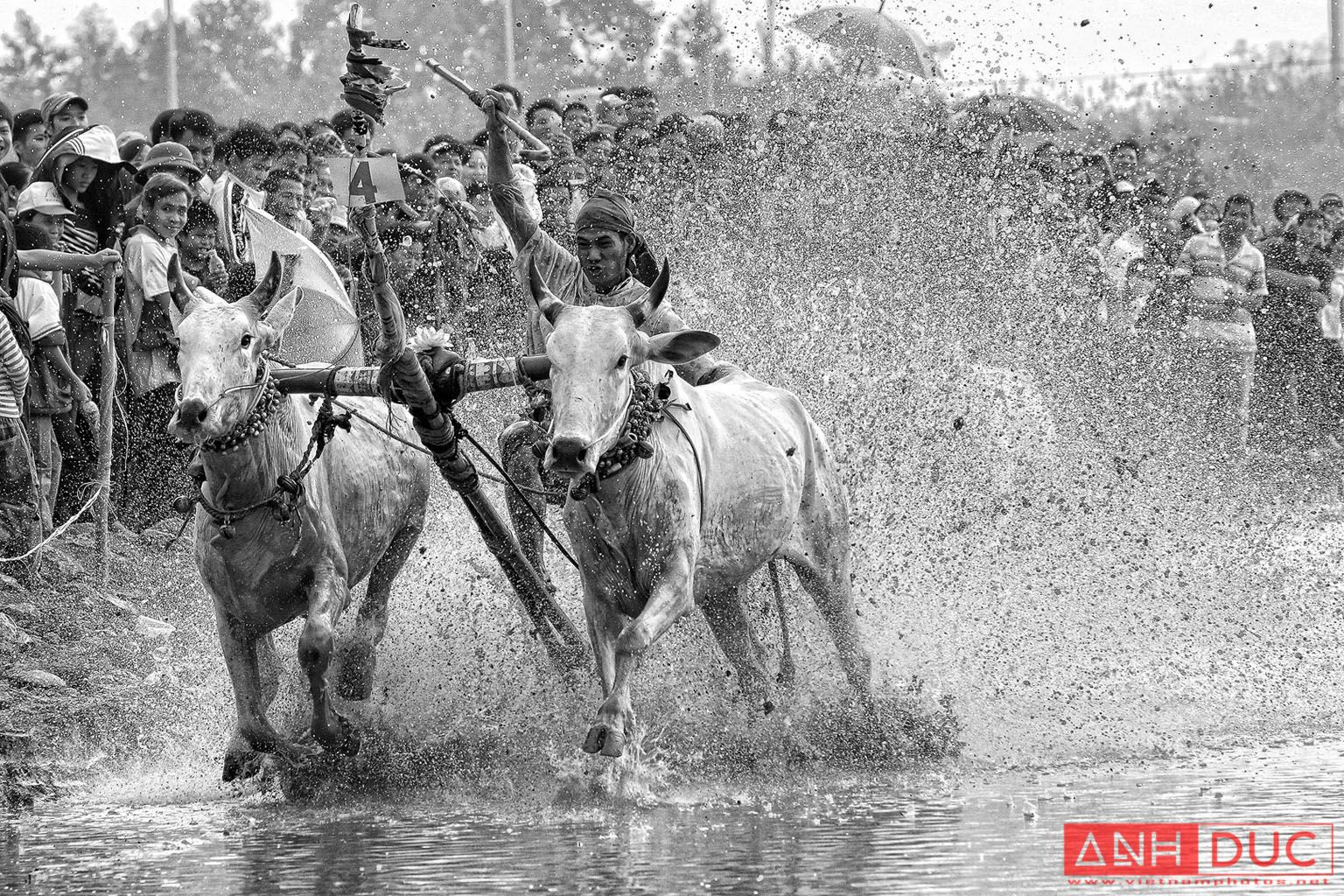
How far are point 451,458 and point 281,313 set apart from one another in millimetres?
873

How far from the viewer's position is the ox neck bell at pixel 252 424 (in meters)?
7.46

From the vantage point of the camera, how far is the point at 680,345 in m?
7.60

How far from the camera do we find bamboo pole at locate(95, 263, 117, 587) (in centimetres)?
1070

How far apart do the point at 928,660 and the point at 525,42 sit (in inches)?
946

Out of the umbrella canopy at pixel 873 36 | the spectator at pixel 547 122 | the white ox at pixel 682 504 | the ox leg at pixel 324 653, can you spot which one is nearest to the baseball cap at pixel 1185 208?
the umbrella canopy at pixel 873 36

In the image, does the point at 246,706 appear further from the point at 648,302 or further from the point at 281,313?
the point at 648,302

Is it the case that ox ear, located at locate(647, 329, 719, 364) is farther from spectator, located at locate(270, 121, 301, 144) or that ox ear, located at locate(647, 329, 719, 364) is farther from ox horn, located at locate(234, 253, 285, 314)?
spectator, located at locate(270, 121, 301, 144)

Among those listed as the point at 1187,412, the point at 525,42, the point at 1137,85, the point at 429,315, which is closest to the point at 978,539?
the point at 429,315

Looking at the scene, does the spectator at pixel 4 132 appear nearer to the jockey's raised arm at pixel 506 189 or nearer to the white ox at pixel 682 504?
Answer: the jockey's raised arm at pixel 506 189

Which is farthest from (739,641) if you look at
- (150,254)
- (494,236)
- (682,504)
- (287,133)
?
(494,236)

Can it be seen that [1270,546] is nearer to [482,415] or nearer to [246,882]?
[482,415]

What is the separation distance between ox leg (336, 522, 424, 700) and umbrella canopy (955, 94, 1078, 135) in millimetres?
8174

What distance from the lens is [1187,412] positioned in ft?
56.9

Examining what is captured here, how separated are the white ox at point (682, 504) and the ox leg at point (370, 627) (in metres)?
1.24
